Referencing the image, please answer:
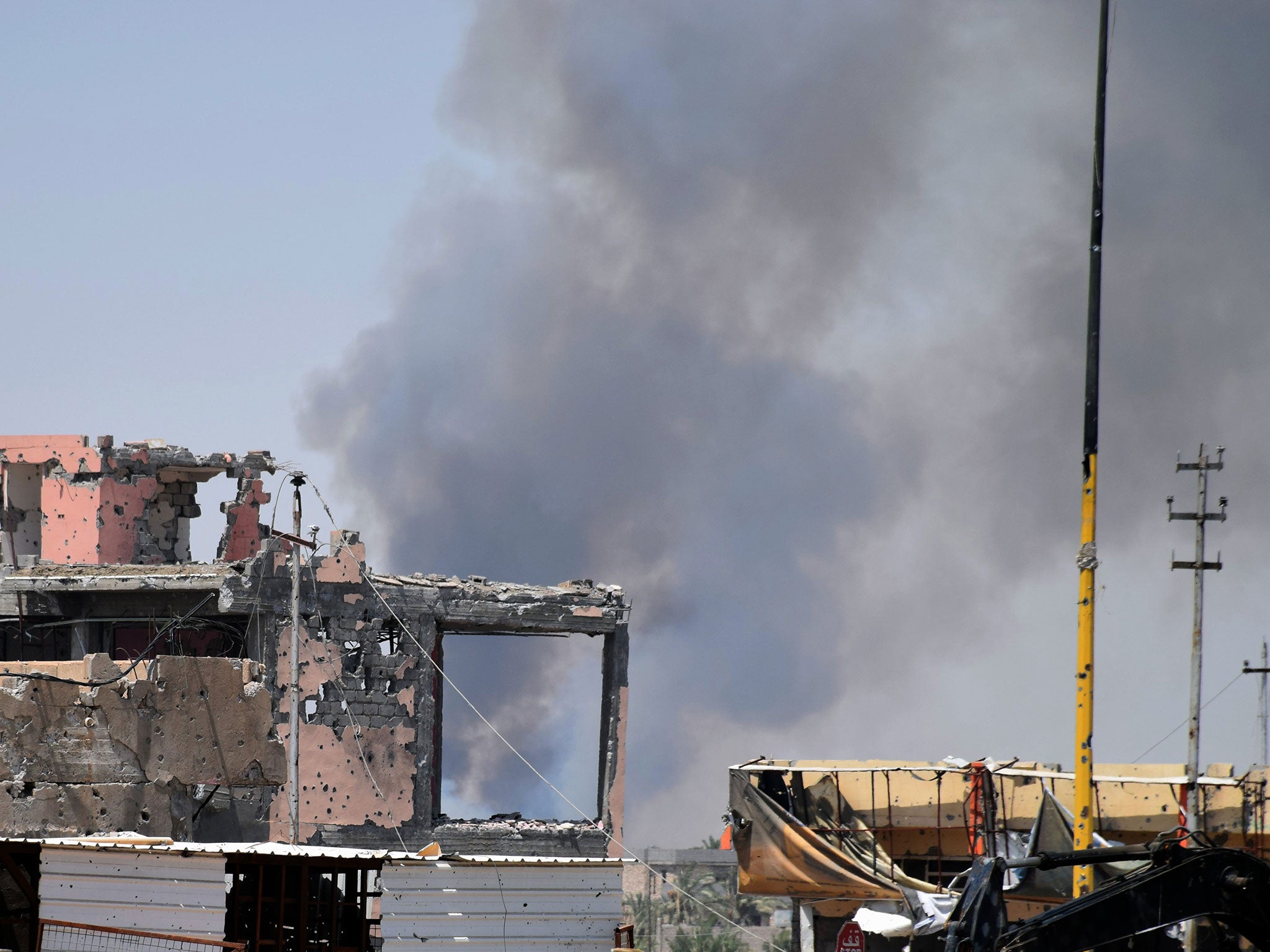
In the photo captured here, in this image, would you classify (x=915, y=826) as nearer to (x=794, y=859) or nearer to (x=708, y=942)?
(x=794, y=859)

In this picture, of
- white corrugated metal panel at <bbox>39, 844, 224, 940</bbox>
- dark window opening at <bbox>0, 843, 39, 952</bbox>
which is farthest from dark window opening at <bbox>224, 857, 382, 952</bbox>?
dark window opening at <bbox>0, 843, 39, 952</bbox>

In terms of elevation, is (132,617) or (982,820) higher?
(132,617)

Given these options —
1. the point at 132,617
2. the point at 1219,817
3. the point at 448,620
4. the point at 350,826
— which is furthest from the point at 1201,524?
the point at 132,617

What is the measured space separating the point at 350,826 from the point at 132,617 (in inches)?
261

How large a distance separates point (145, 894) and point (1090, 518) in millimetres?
10279

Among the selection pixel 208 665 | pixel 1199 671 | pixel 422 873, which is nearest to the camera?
pixel 422 873

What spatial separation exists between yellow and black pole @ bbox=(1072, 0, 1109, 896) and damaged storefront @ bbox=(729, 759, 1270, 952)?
9.85ft

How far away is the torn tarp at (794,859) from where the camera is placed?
71.7 feet

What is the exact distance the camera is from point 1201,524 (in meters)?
27.9

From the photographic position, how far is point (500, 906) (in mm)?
14969

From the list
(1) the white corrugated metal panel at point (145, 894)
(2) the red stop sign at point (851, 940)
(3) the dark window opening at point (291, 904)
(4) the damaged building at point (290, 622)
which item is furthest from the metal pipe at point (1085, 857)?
(4) the damaged building at point (290, 622)

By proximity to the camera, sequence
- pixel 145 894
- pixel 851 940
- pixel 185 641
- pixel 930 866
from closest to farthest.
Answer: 1. pixel 145 894
2. pixel 851 940
3. pixel 930 866
4. pixel 185 641

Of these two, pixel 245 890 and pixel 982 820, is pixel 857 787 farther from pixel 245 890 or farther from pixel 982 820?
pixel 245 890

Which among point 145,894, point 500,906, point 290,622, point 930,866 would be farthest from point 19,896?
point 290,622
